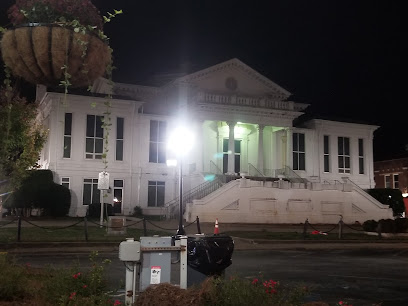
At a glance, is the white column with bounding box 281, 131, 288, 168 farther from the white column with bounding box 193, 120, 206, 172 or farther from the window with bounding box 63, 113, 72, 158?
the window with bounding box 63, 113, 72, 158

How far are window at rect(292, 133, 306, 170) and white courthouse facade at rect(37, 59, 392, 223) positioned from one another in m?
0.09

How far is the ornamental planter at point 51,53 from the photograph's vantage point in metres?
4.07

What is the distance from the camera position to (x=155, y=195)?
35.8 metres

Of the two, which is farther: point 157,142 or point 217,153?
point 217,153

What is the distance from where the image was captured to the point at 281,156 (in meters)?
41.4

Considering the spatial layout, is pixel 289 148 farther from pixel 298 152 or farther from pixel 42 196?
pixel 42 196

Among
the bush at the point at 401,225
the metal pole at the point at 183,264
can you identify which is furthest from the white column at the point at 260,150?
the metal pole at the point at 183,264

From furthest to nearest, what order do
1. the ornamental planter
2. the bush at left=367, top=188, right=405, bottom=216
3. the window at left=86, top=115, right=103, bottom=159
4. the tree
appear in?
the bush at left=367, top=188, right=405, bottom=216, the window at left=86, top=115, right=103, bottom=159, the tree, the ornamental planter

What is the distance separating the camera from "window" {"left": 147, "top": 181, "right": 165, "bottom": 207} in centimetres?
3559

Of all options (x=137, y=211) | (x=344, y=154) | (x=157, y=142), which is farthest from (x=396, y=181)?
(x=137, y=211)

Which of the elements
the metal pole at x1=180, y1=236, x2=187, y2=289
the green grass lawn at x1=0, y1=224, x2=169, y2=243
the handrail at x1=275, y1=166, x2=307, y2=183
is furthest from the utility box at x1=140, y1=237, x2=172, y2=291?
the handrail at x1=275, y1=166, x2=307, y2=183

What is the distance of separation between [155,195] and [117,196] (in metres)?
Result: 2.86

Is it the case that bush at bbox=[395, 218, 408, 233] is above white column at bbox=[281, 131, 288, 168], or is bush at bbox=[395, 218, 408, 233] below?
below

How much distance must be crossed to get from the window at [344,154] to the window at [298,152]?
3.74 metres
